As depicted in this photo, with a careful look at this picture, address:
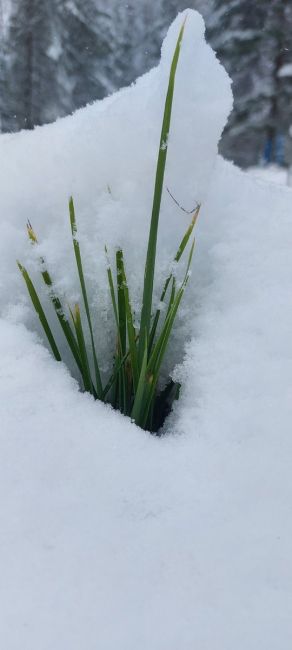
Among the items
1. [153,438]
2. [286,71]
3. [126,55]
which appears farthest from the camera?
[126,55]

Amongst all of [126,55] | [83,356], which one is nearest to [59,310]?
[83,356]

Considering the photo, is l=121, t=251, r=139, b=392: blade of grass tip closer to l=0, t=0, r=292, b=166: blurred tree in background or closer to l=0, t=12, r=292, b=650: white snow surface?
l=0, t=12, r=292, b=650: white snow surface

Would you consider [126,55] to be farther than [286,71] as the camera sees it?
Yes

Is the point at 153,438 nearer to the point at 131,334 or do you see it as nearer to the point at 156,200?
the point at 131,334

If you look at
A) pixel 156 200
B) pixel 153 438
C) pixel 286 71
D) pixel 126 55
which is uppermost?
pixel 126 55

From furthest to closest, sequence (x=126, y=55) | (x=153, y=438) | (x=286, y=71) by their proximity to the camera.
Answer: (x=126, y=55) → (x=286, y=71) → (x=153, y=438)

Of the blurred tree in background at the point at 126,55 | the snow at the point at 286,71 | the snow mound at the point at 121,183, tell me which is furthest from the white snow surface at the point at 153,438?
the snow at the point at 286,71

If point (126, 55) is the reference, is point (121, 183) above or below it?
below

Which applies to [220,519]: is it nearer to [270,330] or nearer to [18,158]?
[270,330]
